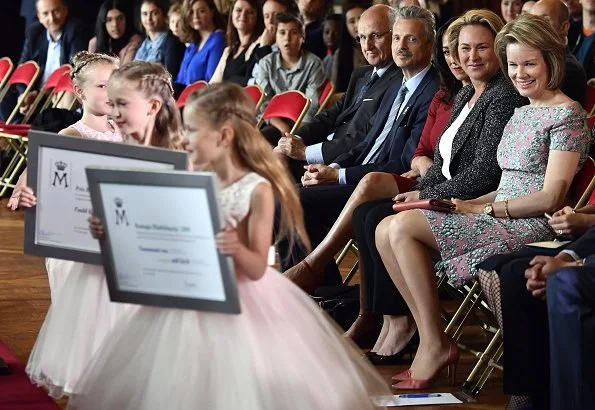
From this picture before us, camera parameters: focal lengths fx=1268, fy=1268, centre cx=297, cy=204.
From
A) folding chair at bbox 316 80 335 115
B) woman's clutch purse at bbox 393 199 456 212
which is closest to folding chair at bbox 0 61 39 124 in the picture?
folding chair at bbox 316 80 335 115

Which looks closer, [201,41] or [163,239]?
[163,239]

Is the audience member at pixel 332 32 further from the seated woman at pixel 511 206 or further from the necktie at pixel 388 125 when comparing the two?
the seated woman at pixel 511 206

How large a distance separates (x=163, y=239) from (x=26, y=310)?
296cm

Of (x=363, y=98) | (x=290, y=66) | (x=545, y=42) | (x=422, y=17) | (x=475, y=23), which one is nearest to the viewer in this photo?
(x=545, y=42)

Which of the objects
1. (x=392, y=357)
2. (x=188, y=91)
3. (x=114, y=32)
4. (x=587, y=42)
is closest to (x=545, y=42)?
(x=392, y=357)

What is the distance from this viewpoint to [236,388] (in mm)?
3109

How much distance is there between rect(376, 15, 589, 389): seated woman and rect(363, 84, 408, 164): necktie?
1255 mm

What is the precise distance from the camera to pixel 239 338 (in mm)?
3154

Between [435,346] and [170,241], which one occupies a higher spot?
[170,241]

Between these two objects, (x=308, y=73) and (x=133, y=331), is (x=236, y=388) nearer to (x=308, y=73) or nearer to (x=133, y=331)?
(x=133, y=331)

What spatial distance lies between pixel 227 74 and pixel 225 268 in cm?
620

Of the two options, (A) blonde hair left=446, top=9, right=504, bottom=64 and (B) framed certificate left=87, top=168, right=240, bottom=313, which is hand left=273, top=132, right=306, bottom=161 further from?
(B) framed certificate left=87, top=168, right=240, bottom=313

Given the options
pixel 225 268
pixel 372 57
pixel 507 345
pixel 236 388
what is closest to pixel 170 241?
pixel 225 268

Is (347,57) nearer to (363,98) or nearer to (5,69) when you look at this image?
(363,98)
